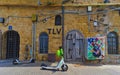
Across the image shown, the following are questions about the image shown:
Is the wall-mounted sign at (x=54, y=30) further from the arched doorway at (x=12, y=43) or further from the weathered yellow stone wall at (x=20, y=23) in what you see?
the arched doorway at (x=12, y=43)

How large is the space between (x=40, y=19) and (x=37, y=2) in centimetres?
154

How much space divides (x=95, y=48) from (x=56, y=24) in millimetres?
4039

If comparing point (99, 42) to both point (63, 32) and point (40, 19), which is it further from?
point (40, 19)

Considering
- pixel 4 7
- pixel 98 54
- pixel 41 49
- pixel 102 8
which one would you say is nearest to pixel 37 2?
pixel 4 7

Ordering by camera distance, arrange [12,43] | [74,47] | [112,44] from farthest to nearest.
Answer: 1. [12,43]
2. [74,47]
3. [112,44]

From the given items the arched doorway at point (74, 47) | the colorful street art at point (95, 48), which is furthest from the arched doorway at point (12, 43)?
the colorful street art at point (95, 48)

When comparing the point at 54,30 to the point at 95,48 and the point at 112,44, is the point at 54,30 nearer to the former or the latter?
the point at 95,48

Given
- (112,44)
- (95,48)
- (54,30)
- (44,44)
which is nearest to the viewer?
(95,48)

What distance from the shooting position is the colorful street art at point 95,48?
681 inches

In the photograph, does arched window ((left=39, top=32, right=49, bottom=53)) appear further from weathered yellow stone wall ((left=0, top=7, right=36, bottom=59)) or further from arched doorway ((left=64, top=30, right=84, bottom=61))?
arched doorway ((left=64, top=30, right=84, bottom=61))

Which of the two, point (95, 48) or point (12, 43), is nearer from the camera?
point (95, 48)

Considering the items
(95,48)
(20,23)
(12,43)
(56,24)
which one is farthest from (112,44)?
(12,43)

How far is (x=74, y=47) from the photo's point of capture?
715 inches

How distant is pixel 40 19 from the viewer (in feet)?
60.6
